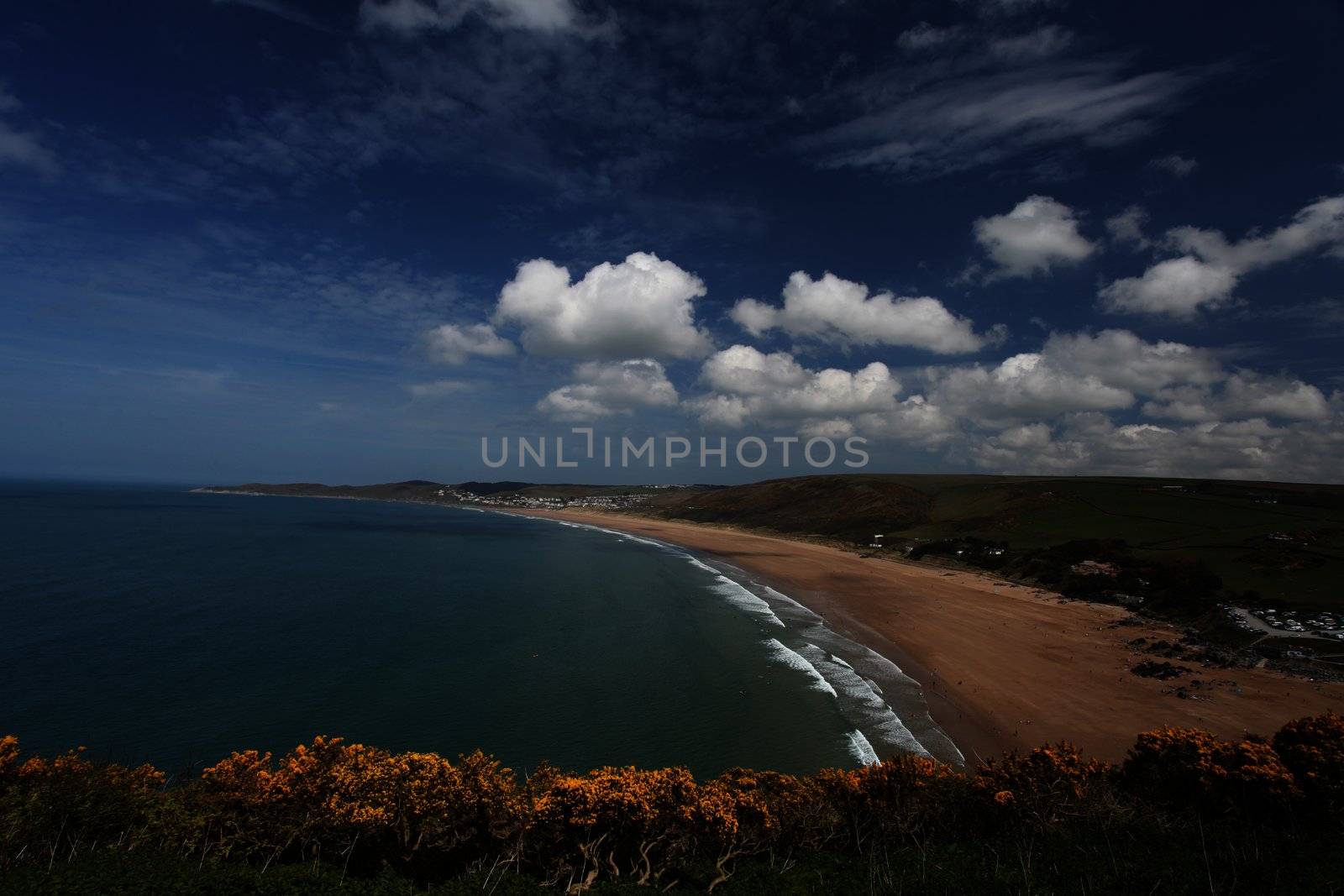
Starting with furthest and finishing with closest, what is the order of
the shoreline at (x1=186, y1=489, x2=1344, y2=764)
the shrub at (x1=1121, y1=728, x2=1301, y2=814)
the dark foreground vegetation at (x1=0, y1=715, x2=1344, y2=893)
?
1. the shoreline at (x1=186, y1=489, x2=1344, y2=764)
2. the shrub at (x1=1121, y1=728, x2=1301, y2=814)
3. the dark foreground vegetation at (x1=0, y1=715, x2=1344, y2=893)

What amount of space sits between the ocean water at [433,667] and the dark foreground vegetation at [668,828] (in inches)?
340

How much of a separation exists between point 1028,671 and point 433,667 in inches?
1242

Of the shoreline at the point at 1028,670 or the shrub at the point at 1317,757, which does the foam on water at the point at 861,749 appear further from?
the shrub at the point at 1317,757

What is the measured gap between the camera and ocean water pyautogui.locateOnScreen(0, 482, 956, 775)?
22234 mm

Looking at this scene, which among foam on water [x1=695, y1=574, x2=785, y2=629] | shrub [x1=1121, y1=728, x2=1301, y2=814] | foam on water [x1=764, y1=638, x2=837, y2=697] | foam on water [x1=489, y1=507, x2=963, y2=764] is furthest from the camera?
foam on water [x1=695, y1=574, x2=785, y2=629]

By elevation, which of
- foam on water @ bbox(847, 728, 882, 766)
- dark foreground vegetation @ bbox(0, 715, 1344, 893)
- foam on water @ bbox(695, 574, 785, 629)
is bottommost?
foam on water @ bbox(695, 574, 785, 629)

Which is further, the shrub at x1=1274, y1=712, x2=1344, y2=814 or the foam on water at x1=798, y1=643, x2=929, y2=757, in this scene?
the foam on water at x1=798, y1=643, x2=929, y2=757

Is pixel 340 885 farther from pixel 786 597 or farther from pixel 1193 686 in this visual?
pixel 786 597

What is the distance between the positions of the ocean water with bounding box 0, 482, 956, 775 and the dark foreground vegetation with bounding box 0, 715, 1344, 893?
8641 mm

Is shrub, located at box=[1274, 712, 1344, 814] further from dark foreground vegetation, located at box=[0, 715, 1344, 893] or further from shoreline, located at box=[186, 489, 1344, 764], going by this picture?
A: shoreline, located at box=[186, 489, 1344, 764]

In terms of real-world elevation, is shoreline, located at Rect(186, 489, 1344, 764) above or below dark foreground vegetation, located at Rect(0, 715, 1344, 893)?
below

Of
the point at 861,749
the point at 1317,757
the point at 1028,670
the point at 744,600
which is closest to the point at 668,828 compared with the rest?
the point at 861,749

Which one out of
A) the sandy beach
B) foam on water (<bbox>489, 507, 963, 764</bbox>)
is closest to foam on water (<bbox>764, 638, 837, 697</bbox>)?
foam on water (<bbox>489, 507, 963, 764</bbox>)

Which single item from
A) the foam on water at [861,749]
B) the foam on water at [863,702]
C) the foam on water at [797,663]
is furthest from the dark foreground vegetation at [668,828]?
the foam on water at [797,663]
